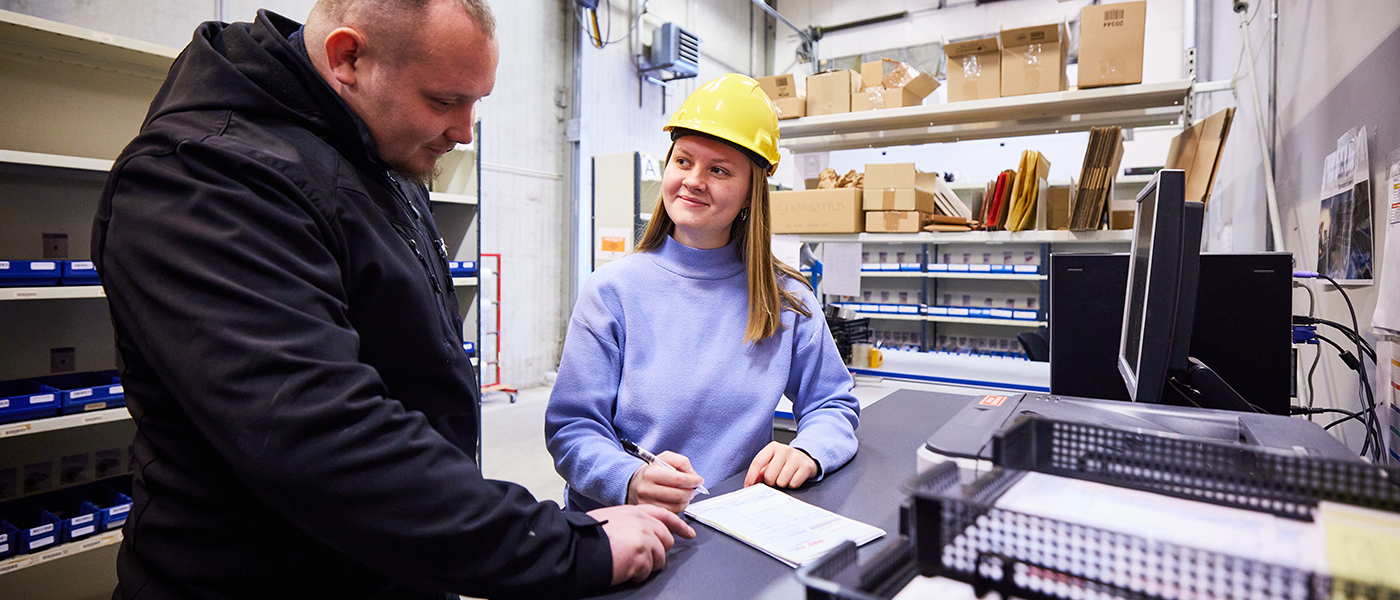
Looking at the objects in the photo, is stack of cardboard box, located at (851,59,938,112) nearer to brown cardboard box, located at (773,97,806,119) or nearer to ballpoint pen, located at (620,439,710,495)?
brown cardboard box, located at (773,97,806,119)

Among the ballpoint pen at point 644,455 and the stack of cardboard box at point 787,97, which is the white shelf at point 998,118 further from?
the ballpoint pen at point 644,455

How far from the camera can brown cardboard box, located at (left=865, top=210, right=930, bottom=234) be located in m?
2.77

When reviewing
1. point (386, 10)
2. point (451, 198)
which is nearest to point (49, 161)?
point (451, 198)

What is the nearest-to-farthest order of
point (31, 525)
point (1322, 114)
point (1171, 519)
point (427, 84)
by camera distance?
point (1171, 519) → point (427, 84) → point (1322, 114) → point (31, 525)

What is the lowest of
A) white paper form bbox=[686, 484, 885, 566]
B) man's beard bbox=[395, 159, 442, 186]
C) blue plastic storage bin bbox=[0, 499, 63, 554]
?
blue plastic storage bin bbox=[0, 499, 63, 554]

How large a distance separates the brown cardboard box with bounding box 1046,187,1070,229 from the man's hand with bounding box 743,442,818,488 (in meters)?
2.11

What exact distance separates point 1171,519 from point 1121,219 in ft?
8.00

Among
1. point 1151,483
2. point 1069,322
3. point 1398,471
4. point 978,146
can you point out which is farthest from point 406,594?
point 978,146

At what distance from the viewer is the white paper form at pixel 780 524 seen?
0.81 metres

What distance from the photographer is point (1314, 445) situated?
34.4 inches

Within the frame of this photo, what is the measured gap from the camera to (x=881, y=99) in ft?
9.50

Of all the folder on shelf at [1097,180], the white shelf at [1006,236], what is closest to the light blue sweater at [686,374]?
the white shelf at [1006,236]

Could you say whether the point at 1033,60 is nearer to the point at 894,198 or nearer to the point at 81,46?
the point at 894,198

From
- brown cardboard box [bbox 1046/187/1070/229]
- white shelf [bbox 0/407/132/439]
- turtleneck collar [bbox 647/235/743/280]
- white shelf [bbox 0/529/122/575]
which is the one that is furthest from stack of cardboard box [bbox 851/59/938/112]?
white shelf [bbox 0/529/122/575]
